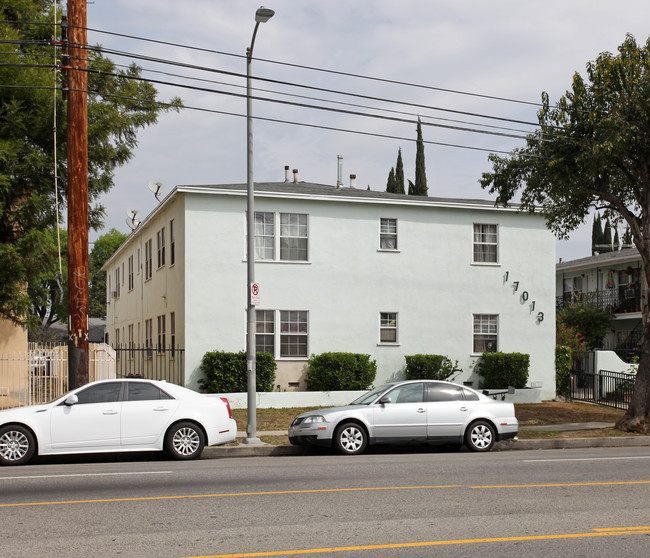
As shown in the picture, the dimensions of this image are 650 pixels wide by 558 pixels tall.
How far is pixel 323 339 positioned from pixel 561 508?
53.9ft

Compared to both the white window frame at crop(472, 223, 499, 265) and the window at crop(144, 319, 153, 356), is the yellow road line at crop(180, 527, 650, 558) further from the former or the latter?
the window at crop(144, 319, 153, 356)

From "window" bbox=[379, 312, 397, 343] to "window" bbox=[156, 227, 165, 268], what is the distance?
7992 millimetres

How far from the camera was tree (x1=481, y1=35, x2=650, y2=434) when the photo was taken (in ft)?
57.8

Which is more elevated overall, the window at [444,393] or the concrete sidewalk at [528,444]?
the window at [444,393]

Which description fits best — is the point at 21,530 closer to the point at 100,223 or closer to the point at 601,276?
the point at 100,223

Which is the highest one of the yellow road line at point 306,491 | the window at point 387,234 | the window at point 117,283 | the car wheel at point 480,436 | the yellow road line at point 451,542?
the window at point 387,234

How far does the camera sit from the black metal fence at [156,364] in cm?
2389

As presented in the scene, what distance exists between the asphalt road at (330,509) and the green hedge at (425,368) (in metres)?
11.9

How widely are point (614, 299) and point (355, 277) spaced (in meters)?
20.0

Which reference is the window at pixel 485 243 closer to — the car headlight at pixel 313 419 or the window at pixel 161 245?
the window at pixel 161 245

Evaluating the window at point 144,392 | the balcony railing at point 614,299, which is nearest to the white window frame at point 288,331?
the window at point 144,392

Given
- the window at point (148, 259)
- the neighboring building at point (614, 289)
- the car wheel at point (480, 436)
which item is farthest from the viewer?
the neighboring building at point (614, 289)

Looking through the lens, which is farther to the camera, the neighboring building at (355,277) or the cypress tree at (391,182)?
the cypress tree at (391,182)

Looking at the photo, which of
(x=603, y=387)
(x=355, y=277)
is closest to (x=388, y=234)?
(x=355, y=277)
